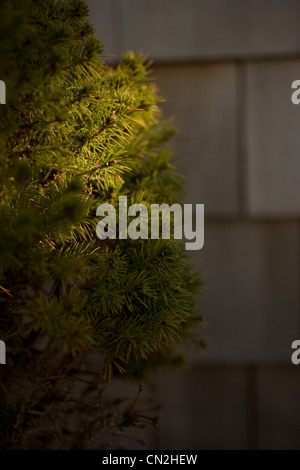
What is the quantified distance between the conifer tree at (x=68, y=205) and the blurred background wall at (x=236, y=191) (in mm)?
509

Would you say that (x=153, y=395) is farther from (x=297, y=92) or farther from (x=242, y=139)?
(x=297, y=92)

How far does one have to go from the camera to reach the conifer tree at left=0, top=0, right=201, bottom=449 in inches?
19.8

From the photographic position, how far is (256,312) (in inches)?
48.2

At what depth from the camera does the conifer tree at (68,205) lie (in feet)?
1.65

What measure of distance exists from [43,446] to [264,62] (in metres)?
1.02

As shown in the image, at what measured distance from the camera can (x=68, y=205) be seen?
1.61 ft

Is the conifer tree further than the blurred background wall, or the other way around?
the blurred background wall

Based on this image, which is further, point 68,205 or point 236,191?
point 236,191

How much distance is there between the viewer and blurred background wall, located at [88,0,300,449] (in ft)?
3.79

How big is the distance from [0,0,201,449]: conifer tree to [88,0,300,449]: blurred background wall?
1.67 ft

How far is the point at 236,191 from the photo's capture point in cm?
121

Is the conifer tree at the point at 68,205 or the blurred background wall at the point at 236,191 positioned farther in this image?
the blurred background wall at the point at 236,191

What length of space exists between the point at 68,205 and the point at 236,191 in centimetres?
79

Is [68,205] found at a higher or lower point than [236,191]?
lower
